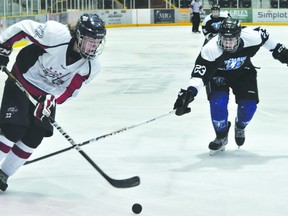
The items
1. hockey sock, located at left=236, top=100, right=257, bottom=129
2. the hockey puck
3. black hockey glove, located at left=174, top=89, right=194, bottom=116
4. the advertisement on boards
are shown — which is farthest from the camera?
the advertisement on boards

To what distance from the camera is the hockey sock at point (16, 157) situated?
293 centimetres

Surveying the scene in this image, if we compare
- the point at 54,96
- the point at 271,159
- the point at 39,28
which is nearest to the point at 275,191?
the point at 271,159

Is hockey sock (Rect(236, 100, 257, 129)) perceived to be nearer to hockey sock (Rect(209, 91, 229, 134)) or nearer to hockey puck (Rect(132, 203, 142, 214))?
hockey sock (Rect(209, 91, 229, 134))

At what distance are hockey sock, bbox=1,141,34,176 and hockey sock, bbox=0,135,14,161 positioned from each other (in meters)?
0.03

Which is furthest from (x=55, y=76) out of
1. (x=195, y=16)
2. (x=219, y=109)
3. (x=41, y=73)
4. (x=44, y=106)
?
(x=195, y=16)

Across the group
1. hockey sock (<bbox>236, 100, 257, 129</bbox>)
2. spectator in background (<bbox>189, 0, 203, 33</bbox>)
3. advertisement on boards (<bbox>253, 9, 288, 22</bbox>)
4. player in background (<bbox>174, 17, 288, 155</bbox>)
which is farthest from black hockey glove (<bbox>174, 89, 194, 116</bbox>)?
advertisement on boards (<bbox>253, 9, 288, 22</bbox>)

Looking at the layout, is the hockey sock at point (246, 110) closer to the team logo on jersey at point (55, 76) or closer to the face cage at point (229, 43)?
the face cage at point (229, 43)

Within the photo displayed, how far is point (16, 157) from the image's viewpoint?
2.95 metres

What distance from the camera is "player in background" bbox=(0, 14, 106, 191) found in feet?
9.12

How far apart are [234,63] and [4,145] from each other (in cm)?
148

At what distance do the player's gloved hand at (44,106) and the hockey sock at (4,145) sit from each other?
0.22 meters

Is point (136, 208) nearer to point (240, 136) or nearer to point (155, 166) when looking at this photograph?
point (155, 166)

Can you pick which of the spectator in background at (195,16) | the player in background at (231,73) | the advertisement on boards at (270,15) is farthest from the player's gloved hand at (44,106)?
the advertisement on boards at (270,15)

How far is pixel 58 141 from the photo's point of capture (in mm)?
4168
